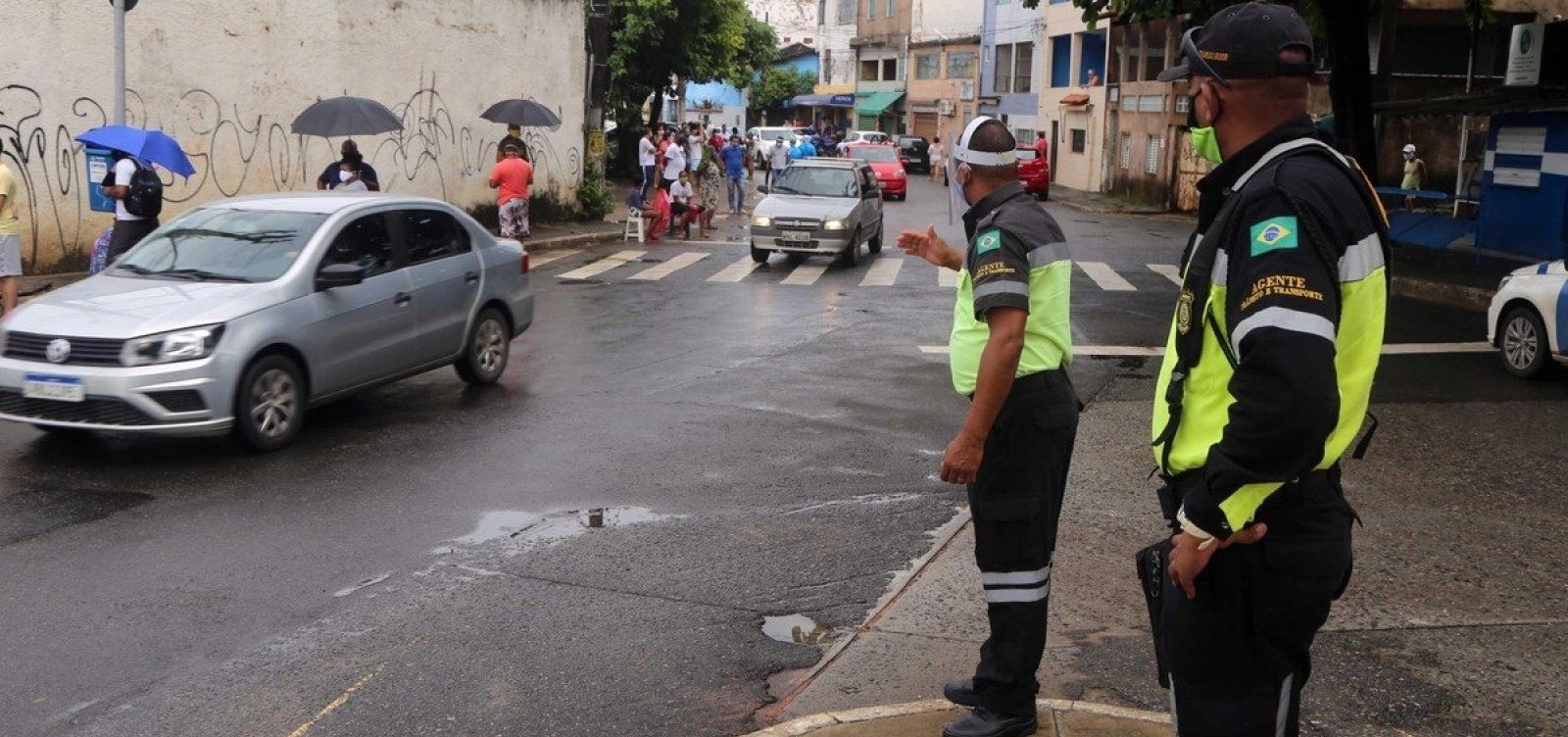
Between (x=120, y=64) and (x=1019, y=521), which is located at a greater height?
(x=120, y=64)

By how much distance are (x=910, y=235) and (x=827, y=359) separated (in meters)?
7.91

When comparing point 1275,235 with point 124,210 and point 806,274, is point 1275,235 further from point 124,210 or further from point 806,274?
point 806,274

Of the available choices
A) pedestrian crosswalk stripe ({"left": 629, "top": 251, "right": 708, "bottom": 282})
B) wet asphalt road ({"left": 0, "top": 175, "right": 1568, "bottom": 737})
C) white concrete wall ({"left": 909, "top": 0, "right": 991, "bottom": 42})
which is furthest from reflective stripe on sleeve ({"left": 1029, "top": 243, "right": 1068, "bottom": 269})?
white concrete wall ({"left": 909, "top": 0, "right": 991, "bottom": 42})

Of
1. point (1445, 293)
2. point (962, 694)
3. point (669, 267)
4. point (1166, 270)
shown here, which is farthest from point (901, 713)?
point (1166, 270)

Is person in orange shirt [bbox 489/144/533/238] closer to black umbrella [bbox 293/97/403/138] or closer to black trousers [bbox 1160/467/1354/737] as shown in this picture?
black umbrella [bbox 293/97/403/138]

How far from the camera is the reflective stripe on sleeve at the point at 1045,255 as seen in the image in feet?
14.2

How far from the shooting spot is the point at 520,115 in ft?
74.9

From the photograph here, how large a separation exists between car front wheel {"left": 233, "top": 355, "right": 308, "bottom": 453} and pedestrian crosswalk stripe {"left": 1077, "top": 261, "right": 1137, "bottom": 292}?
1216 centimetres

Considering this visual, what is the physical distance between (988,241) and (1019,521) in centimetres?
87

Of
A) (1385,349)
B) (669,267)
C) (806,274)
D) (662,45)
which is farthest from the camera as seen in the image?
(662,45)

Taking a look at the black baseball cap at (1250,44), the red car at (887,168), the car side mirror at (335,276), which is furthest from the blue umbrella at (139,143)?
the red car at (887,168)

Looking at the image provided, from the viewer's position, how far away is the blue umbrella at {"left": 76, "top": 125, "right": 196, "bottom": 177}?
13117 millimetres

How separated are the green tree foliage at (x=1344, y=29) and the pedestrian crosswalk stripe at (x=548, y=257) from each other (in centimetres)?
804

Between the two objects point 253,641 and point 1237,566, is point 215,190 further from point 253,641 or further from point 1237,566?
point 1237,566
